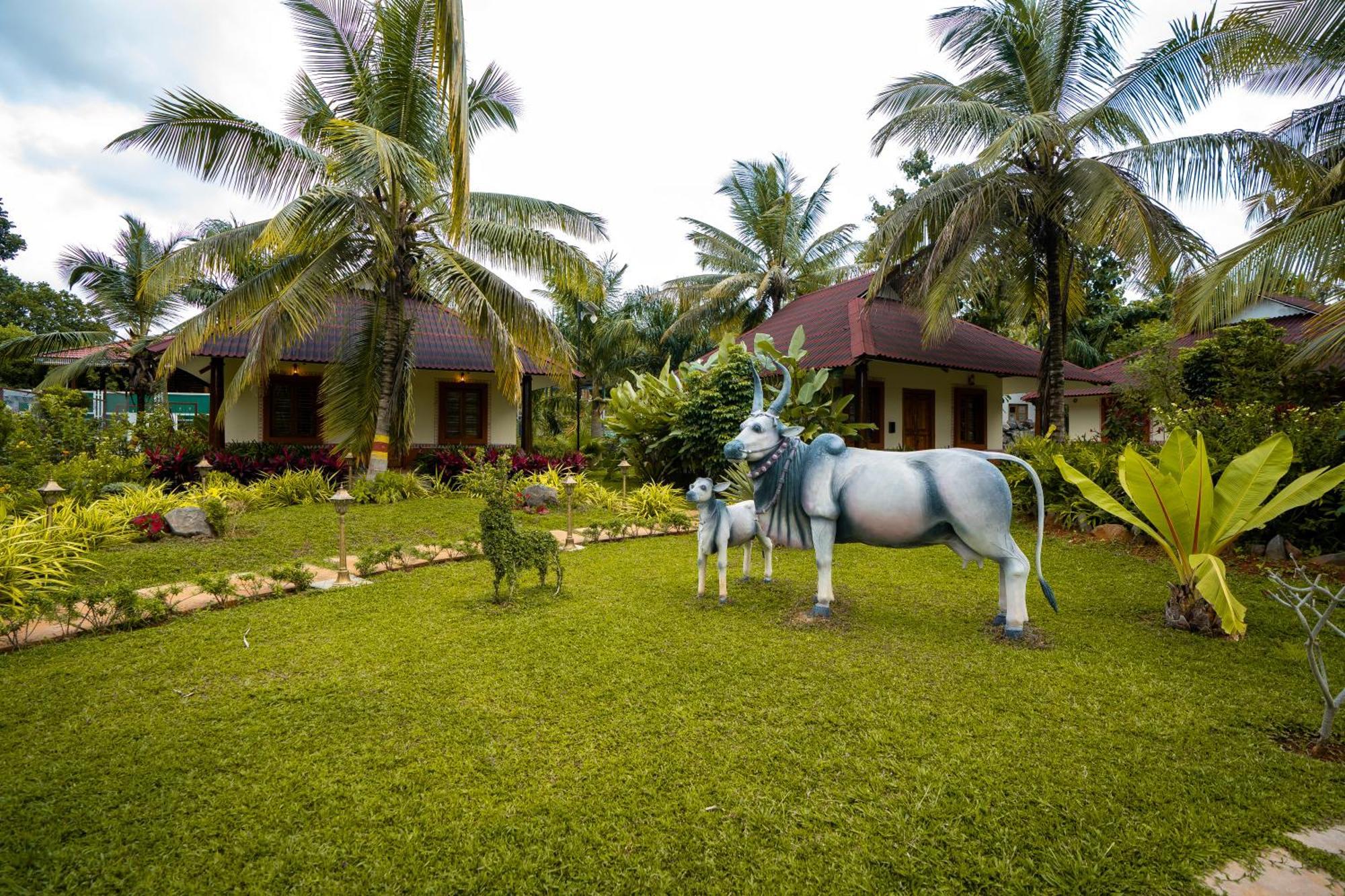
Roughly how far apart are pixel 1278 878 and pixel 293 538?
8.41 metres

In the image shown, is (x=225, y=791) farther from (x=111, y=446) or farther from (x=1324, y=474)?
(x=111, y=446)

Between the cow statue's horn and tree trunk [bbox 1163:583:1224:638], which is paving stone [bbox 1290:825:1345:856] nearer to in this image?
tree trunk [bbox 1163:583:1224:638]

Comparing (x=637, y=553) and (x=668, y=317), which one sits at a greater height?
(x=668, y=317)

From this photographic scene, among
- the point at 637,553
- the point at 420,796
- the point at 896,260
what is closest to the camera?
the point at 420,796

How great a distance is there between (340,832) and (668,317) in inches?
956

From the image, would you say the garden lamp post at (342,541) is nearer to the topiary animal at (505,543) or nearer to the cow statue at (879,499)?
the topiary animal at (505,543)

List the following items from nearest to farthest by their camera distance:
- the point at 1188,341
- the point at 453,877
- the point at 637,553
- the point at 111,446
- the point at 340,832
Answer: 1. the point at 453,877
2. the point at 340,832
3. the point at 637,553
4. the point at 111,446
5. the point at 1188,341

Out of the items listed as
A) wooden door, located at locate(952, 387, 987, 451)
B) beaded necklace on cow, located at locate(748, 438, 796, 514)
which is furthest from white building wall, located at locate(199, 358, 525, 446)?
wooden door, located at locate(952, 387, 987, 451)

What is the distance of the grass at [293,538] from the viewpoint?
19.3 feet

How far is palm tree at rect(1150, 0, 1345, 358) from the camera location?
6.09 m

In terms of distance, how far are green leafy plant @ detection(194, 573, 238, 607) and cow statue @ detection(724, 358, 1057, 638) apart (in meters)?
4.10

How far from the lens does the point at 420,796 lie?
94.7 inches

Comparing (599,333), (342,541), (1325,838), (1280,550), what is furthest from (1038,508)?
(599,333)

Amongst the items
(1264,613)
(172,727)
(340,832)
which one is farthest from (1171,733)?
(172,727)
